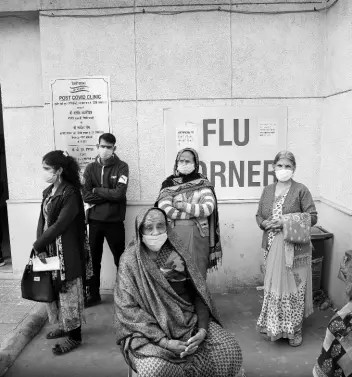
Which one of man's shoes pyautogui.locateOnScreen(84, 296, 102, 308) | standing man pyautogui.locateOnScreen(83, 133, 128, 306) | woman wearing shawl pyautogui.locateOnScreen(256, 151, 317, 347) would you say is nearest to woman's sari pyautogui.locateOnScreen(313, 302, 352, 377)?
woman wearing shawl pyautogui.locateOnScreen(256, 151, 317, 347)

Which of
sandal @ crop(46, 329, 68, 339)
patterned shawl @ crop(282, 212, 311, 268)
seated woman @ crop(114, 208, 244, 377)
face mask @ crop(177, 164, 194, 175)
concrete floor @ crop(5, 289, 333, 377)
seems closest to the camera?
seated woman @ crop(114, 208, 244, 377)

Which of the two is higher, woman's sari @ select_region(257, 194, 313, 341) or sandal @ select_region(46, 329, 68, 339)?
woman's sari @ select_region(257, 194, 313, 341)

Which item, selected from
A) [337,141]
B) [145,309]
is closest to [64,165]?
[145,309]

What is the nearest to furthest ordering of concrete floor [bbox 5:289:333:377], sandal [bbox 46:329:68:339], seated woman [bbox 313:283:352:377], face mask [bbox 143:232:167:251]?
seated woman [bbox 313:283:352:377] → face mask [bbox 143:232:167:251] → concrete floor [bbox 5:289:333:377] → sandal [bbox 46:329:68:339]

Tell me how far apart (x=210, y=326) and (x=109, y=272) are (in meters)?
2.48

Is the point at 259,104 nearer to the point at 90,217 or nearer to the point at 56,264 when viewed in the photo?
the point at 90,217

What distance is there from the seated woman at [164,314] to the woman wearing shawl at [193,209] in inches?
40.5

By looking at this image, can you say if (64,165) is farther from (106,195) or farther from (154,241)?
(154,241)

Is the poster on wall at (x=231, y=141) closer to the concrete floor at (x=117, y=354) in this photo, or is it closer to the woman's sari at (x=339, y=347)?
the concrete floor at (x=117, y=354)

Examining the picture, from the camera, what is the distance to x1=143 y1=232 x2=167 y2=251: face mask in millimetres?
2582

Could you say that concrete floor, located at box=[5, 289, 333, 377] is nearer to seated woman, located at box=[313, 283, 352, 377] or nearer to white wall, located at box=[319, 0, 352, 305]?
white wall, located at box=[319, 0, 352, 305]

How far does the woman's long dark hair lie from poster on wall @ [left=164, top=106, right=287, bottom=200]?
150cm

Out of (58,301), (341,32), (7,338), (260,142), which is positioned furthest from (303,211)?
(7,338)

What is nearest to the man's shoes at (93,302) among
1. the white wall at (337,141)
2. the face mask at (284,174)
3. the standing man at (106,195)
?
the standing man at (106,195)
